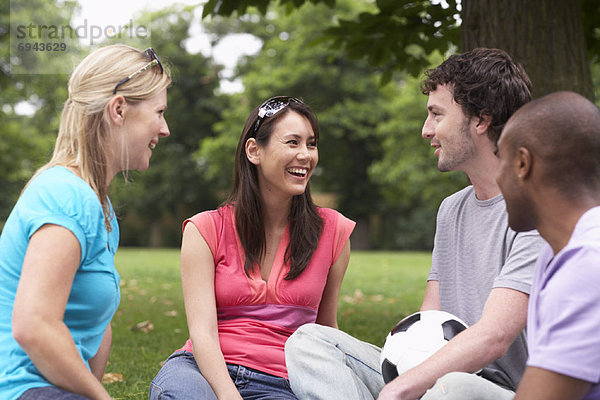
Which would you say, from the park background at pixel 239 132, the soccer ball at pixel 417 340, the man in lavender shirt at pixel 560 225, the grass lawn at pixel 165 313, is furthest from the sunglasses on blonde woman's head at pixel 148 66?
the park background at pixel 239 132

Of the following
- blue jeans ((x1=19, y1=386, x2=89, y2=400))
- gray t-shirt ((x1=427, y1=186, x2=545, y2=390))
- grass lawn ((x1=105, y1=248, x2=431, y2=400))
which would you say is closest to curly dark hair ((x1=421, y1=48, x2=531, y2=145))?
gray t-shirt ((x1=427, y1=186, x2=545, y2=390))

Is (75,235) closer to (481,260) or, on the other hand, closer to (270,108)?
(270,108)

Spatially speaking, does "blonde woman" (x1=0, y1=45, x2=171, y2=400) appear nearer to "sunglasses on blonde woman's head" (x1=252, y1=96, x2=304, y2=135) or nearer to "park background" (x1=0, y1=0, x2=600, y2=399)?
"sunglasses on blonde woman's head" (x1=252, y1=96, x2=304, y2=135)

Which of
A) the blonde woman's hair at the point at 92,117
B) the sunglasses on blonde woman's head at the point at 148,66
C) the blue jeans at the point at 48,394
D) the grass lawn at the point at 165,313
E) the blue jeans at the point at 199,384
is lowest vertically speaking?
the grass lawn at the point at 165,313

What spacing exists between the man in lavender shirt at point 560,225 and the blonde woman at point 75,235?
1372mm

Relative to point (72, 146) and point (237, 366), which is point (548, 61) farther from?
point (72, 146)

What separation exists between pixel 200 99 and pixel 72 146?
102 ft

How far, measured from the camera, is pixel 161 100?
2.55 metres

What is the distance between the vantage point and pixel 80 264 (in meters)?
2.19

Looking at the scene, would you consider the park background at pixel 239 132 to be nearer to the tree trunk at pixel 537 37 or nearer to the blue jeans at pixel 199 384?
the tree trunk at pixel 537 37

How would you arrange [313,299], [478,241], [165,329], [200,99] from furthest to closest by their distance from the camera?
[200,99] < [165,329] < [313,299] < [478,241]

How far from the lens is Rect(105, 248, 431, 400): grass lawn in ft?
15.3

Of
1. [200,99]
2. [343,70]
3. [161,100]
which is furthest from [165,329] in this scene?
[200,99]

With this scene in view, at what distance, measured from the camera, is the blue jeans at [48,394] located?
6.77ft
